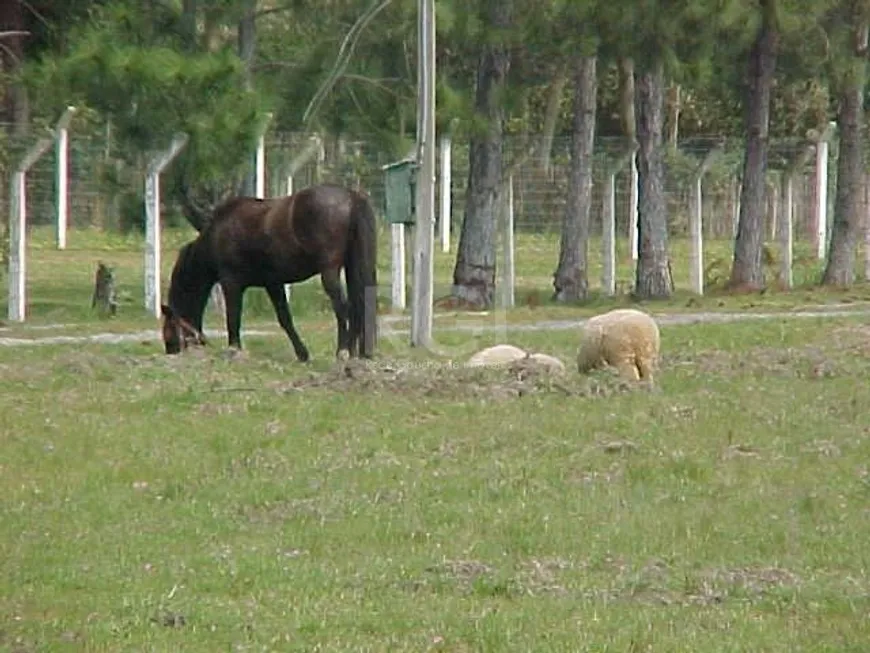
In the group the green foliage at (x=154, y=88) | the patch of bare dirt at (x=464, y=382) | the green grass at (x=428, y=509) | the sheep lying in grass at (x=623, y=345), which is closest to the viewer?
the green grass at (x=428, y=509)

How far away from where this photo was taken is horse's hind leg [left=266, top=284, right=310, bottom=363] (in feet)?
71.6

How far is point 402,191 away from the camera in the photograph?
2219cm

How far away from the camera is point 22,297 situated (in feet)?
93.5

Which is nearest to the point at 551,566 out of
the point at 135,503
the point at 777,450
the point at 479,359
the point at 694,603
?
the point at 694,603

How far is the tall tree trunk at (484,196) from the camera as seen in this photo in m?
32.4

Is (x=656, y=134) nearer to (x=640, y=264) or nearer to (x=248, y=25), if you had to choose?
(x=640, y=264)

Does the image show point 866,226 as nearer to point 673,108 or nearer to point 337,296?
point 673,108

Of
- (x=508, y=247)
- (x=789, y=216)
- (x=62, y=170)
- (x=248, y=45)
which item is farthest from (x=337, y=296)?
(x=789, y=216)

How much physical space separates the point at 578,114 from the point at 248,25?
6836 millimetres

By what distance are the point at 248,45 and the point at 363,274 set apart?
903 centimetres

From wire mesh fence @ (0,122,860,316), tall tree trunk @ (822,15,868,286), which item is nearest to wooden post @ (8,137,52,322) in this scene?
wire mesh fence @ (0,122,860,316)

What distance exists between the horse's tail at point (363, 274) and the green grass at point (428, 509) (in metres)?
1.43

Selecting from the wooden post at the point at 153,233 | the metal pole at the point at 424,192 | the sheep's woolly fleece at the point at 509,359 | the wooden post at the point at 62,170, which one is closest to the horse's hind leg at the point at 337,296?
the metal pole at the point at 424,192

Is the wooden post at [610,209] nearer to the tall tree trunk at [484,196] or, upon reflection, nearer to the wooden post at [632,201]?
the wooden post at [632,201]
